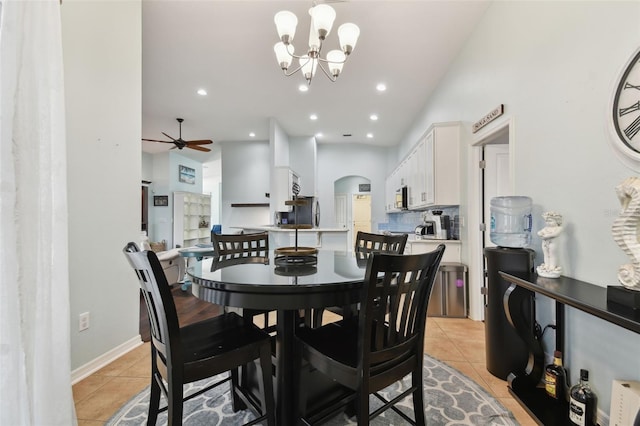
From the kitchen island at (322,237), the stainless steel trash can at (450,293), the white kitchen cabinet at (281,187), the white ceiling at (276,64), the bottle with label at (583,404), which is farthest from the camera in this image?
the white kitchen cabinet at (281,187)

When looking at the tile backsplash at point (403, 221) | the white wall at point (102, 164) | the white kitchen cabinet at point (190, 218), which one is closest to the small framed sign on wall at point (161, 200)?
the white kitchen cabinet at point (190, 218)

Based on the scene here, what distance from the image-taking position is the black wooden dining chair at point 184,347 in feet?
3.48

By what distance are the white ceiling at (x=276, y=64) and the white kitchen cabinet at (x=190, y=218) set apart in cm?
301

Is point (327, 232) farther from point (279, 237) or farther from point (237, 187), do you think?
Result: point (237, 187)

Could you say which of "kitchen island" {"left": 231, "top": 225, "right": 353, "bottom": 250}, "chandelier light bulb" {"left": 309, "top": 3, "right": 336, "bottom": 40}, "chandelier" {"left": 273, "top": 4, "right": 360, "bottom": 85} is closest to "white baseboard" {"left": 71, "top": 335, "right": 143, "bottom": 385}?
"kitchen island" {"left": 231, "top": 225, "right": 353, "bottom": 250}

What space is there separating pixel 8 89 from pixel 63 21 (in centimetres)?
116

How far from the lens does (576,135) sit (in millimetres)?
1672

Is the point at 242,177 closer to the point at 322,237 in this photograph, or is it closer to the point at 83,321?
the point at 322,237

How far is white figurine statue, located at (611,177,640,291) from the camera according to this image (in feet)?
3.65

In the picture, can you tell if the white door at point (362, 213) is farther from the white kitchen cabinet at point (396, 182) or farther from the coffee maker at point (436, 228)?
the coffee maker at point (436, 228)

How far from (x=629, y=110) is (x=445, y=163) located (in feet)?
7.03

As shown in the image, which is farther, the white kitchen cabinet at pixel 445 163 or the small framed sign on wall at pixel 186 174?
the small framed sign on wall at pixel 186 174

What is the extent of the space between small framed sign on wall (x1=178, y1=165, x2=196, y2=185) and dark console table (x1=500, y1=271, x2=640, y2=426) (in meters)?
9.40

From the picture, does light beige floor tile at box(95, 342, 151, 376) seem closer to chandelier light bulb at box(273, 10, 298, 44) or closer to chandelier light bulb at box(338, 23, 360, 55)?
chandelier light bulb at box(273, 10, 298, 44)
